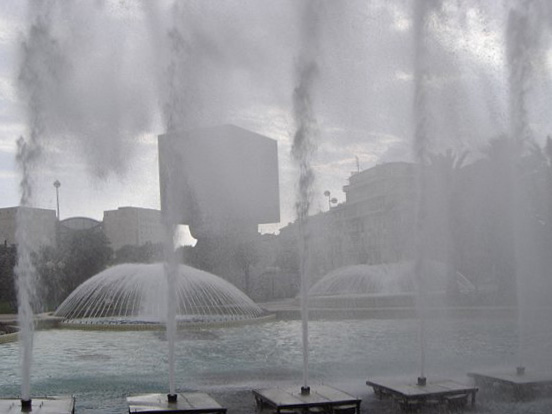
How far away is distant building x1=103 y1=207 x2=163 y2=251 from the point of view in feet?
189

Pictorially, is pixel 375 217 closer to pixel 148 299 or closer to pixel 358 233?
pixel 358 233

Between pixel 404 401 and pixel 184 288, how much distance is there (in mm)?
15189

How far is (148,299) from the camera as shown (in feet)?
72.0

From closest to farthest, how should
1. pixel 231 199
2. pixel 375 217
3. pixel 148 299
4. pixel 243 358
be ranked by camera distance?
pixel 243 358, pixel 148 299, pixel 375 217, pixel 231 199

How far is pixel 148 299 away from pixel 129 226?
38.9m

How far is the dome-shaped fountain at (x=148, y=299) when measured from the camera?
2150 cm

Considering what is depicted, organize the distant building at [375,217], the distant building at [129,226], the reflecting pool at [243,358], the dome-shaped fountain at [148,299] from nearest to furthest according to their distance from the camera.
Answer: the reflecting pool at [243,358] < the dome-shaped fountain at [148,299] < the distant building at [375,217] < the distant building at [129,226]

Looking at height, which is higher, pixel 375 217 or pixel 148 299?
pixel 375 217

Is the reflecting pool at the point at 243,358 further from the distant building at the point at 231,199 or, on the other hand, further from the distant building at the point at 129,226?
the distant building at the point at 129,226

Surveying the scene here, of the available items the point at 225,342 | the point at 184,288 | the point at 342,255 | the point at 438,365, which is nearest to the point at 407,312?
the point at 184,288

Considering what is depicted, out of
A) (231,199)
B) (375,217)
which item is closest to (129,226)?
(231,199)

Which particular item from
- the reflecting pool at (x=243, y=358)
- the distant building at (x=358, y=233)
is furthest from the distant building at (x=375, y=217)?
the reflecting pool at (x=243, y=358)

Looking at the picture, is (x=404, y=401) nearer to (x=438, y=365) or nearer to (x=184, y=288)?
(x=438, y=365)

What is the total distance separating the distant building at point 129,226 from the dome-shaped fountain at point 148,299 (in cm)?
3248
